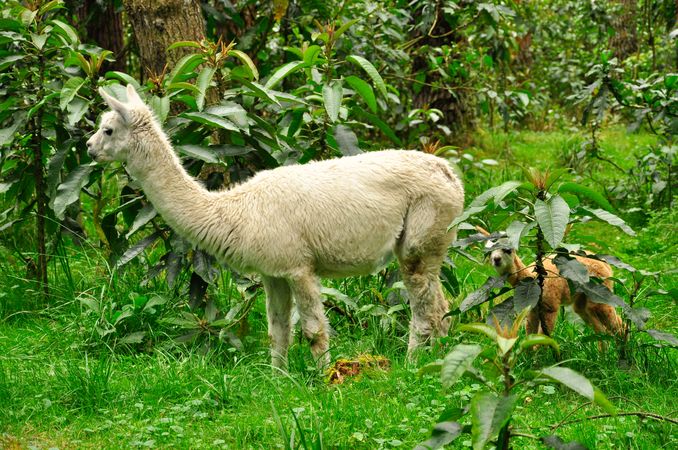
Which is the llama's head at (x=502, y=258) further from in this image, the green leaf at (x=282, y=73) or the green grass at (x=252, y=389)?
the green leaf at (x=282, y=73)

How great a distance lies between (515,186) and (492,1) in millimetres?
4907

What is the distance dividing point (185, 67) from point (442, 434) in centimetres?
366

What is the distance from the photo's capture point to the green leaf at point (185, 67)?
616 centimetres

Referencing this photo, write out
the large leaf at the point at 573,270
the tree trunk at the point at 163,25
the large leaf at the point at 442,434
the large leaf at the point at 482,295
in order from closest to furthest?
the large leaf at the point at 442,434 → the large leaf at the point at 573,270 → the large leaf at the point at 482,295 → the tree trunk at the point at 163,25

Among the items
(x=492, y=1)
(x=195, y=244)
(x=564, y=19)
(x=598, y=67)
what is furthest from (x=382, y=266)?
(x=564, y=19)

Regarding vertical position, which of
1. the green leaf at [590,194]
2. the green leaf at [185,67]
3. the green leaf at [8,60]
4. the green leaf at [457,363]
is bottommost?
the green leaf at [590,194]

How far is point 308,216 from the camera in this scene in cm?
572

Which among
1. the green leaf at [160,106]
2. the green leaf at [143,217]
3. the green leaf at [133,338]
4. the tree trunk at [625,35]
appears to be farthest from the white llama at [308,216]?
the tree trunk at [625,35]

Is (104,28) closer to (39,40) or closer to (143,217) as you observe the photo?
(39,40)

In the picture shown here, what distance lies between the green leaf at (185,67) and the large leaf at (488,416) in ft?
11.9

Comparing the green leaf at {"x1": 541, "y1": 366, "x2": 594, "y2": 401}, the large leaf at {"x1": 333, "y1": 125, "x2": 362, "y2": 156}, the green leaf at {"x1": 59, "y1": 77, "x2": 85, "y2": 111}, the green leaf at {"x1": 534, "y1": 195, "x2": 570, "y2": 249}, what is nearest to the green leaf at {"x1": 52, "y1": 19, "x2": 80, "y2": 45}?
the green leaf at {"x1": 59, "y1": 77, "x2": 85, "y2": 111}

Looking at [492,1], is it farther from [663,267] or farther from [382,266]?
[382,266]

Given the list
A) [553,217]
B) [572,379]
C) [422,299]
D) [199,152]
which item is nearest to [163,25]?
[199,152]

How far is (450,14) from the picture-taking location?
9344 millimetres
